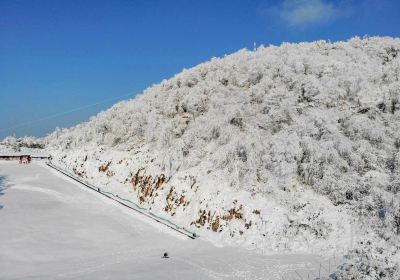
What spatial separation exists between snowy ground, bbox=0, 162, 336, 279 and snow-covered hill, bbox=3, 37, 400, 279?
1755 mm

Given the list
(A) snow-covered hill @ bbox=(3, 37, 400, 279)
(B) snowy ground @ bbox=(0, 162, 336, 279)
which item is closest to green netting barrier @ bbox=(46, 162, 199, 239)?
(B) snowy ground @ bbox=(0, 162, 336, 279)

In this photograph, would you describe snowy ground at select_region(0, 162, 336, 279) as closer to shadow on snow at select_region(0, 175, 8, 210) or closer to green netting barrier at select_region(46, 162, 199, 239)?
green netting barrier at select_region(46, 162, 199, 239)

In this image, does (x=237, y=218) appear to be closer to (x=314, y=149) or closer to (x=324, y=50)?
(x=314, y=149)

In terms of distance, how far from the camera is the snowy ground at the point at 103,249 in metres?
13.8

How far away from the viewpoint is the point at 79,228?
758 inches

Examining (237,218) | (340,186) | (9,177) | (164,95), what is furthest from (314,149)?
(9,177)

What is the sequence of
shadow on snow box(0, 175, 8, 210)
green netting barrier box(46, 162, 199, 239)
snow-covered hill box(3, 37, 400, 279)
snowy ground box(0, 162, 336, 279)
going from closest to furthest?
snowy ground box(0, 162, 336, 279) < snow-covered hill box(3, 37, 400, 279) < green netting barrier box(46, 162, 199, 239) < shadow on snow box(0, 175, 8, 210)

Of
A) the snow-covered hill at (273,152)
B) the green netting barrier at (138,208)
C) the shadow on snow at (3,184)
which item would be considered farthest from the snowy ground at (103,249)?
the snow-covered hill at (273,152)

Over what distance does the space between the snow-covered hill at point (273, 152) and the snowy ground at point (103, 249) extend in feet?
5.76

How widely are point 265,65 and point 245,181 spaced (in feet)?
50.5

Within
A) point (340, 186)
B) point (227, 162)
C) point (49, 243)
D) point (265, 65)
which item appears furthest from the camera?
point (265, 65)

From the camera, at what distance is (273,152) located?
21844mm

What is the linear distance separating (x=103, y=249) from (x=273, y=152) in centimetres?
1069

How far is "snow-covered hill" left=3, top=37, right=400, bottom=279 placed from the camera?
57.0 feet
